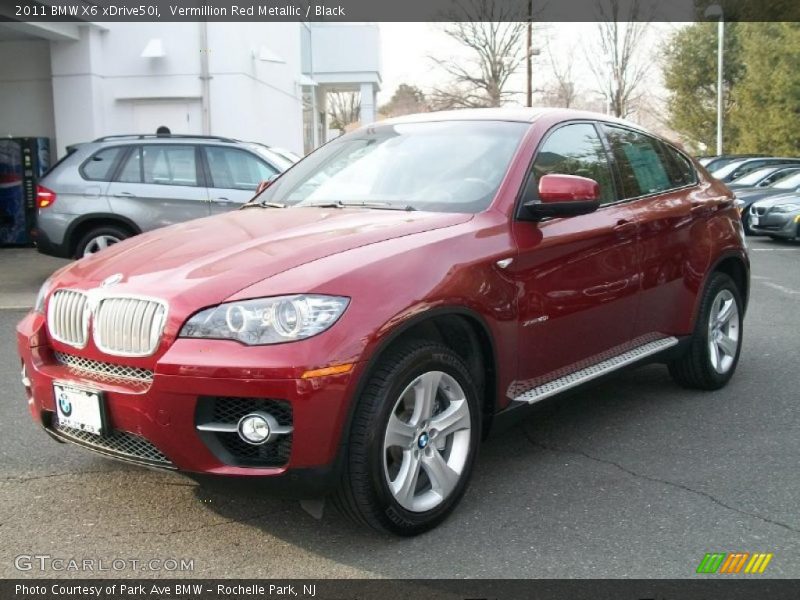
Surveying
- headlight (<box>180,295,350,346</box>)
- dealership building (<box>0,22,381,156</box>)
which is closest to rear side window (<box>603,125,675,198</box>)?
headlight (<box>180,295,350,346</box>)

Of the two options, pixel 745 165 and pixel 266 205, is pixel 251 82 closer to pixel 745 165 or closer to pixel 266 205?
pixel 745 165

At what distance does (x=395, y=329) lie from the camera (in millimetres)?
3082

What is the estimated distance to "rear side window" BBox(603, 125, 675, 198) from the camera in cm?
474

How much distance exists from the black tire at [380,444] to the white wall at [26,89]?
14276 mm

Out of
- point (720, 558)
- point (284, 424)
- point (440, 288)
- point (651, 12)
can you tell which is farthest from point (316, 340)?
point (651, 12)

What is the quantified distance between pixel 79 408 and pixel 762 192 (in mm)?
15461

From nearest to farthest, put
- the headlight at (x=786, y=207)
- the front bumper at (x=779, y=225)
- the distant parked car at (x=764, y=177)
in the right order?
the front bumper at (x=779, y=225)
the headlight at (x=786, y=207)
the distant parked car at (x=764, y=177)

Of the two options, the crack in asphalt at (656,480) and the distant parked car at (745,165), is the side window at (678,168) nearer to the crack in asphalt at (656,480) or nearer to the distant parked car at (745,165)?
the crack in asphalt at (656,480)

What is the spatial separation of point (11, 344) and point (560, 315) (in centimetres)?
499

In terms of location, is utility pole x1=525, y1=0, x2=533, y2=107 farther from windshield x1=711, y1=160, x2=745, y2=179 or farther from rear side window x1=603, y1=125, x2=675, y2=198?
rear side window x1=603, y1=125, x2=675, y2=198

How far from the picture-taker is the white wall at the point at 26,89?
15.4 m

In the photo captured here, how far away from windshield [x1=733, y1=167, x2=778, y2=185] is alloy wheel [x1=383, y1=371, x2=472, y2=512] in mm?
16222

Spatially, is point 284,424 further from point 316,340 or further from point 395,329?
point 395,329

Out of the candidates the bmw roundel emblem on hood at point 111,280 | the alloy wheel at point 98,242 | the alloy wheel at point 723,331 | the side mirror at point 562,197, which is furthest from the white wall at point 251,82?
the bmw roundel emblem on hood at point 111,280
